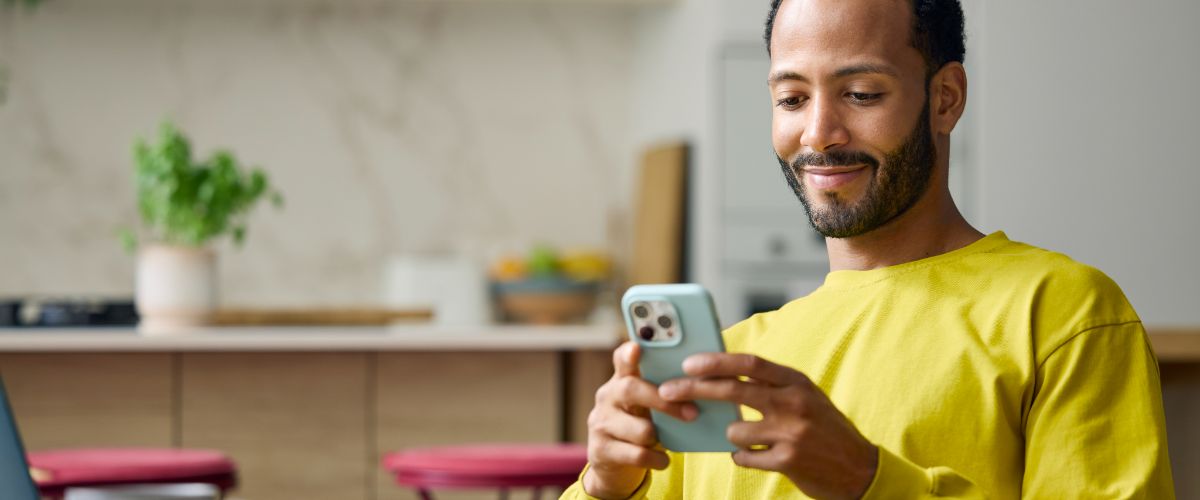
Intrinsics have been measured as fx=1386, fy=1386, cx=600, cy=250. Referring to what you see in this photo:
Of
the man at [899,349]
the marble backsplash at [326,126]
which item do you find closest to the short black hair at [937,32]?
the man at [899,349]

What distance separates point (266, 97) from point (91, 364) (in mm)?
1751

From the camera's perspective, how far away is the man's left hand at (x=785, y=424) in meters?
0.79

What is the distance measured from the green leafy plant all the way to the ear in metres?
2.46

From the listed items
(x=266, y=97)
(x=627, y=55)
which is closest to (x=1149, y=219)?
(x=627, y=55)

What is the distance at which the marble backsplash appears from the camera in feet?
15.3

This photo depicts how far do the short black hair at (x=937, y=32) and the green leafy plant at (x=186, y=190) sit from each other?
245 cm

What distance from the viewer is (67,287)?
15.3 feet

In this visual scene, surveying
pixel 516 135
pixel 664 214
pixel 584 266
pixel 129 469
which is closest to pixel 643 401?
pixel 129 469

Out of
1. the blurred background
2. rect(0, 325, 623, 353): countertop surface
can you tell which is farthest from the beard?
the blurred background

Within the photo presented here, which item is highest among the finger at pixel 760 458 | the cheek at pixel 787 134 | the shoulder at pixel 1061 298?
the cheek at pixel 787 134

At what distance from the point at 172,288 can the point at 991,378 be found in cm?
270

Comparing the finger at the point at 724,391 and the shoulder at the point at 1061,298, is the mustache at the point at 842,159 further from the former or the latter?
the finger at the point at 724,391

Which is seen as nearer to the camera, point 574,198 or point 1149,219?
point 1149,219

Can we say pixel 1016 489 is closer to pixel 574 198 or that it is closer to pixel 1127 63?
pixel 1127 63
